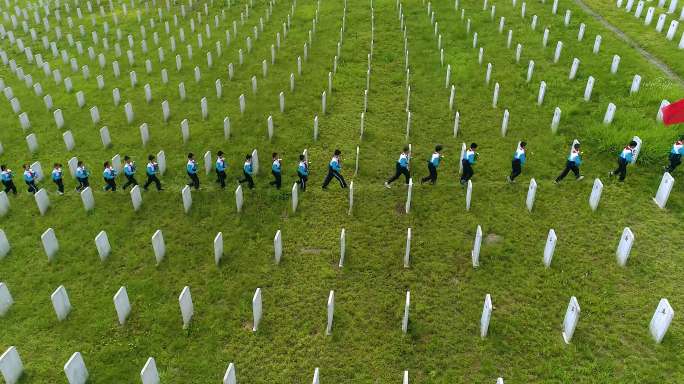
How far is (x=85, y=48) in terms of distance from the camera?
23172 millimetres

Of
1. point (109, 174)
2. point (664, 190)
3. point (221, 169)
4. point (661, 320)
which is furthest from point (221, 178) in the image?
point (664, 190)

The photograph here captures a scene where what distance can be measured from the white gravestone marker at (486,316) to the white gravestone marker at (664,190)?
5.76 metres

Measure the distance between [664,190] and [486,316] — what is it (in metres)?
6.15

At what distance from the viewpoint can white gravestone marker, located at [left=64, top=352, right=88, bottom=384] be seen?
7219mm

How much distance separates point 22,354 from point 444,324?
7091mm

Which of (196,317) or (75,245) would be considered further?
(75,245)

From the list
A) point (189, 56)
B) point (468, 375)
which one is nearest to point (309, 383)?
point (468, 375)

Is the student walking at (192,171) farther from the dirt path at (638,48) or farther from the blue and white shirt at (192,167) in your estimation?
the dirt path at (638,48)

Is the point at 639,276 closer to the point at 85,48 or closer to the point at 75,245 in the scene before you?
the point at 75,245

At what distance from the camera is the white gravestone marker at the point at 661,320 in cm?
774

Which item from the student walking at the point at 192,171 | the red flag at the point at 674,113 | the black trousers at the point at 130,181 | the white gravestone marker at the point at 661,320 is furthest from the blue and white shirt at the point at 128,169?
the red flag at the point at 674,113

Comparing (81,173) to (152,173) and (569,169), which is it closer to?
(152,173)

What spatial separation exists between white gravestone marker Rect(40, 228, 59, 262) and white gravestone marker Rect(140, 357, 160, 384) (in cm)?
454

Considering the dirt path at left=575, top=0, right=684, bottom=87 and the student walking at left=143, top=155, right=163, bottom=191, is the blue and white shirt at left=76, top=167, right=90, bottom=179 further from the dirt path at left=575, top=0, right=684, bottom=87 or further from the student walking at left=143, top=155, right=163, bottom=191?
the dirt path at left=575, top=0, right=684, bottom=87
